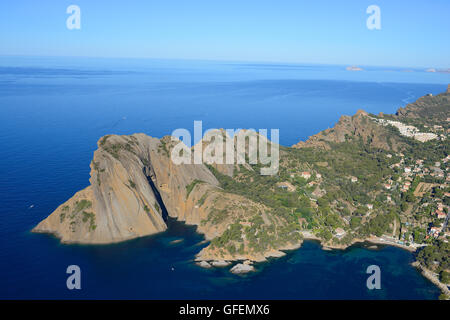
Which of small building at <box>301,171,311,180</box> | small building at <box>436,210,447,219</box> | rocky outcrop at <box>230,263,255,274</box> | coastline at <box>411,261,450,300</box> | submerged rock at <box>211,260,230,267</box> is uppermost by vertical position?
small building at <box>301,171,311,180</box>

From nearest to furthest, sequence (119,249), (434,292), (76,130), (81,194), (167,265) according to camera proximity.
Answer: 1. (434,292)
2. (167,265)
3. (119,249)
4. (81,194)
5. (76,130)

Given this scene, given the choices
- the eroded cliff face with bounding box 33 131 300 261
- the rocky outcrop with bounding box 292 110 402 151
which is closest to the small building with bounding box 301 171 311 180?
the eroded cliff face with bounding box 33 131 300 261

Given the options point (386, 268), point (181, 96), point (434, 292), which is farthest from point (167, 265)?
point (181, 96)

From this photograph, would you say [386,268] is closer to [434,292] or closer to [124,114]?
[434,292]

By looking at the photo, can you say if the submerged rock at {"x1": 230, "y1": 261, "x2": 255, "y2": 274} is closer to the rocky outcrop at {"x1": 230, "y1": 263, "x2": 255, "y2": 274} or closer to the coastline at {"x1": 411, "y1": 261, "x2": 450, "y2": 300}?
the rocky outcrop at {"x1": 230, "y1": 263, "x2": 255, "y2": 274}

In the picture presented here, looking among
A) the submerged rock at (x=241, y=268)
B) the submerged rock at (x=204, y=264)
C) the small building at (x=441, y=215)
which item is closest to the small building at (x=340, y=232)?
the submerged rock at (x=241, y=268)

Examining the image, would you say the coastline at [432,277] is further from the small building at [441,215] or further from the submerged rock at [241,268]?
the submerged rock at [241,268]

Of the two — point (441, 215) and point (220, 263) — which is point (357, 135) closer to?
point (441, 215)

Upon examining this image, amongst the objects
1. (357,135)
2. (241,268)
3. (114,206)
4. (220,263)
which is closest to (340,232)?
(241,268)

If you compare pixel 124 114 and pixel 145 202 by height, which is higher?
pixel 124 114
